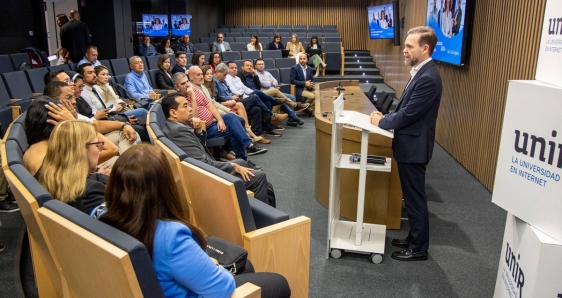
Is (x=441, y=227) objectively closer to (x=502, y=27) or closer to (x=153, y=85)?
(x=502, y=27)

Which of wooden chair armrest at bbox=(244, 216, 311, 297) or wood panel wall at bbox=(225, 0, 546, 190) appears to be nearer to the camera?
wooden chair armrest at bbox=(244, 216, 311, 297)

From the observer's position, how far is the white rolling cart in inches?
109

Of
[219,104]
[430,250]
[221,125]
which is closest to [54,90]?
[221,125]

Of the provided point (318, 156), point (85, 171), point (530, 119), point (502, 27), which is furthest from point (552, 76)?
point (502, 27)

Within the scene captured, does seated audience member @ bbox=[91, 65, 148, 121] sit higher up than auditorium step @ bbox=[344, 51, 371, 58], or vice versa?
auditorium step @ bbox=[344, 51, 371, 58]

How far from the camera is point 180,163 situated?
2287 millimetres

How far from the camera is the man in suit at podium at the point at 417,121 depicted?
273cm

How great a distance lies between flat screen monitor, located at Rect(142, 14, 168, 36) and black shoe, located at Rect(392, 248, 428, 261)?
32.4 feet

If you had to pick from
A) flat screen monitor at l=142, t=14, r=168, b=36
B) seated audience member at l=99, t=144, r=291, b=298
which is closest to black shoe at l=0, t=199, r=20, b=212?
seated audience member at l=99, t=144, r=291, b=298

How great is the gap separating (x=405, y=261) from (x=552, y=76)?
5.39ft

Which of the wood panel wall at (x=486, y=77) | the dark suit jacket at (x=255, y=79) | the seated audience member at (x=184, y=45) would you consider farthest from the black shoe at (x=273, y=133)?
the seated audience member at (x=184, y=45)

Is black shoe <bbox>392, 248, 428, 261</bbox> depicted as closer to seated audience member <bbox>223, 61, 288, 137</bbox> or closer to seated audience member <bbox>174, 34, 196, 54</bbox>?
seated audience member <bbox>223, 61, 288, 137</bbox>

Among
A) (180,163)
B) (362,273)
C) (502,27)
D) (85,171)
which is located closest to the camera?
(85,171)

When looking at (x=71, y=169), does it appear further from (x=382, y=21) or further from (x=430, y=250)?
(x=382, y=21)
